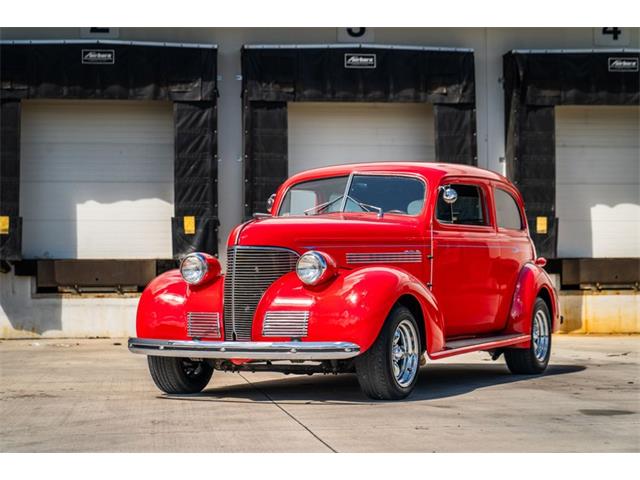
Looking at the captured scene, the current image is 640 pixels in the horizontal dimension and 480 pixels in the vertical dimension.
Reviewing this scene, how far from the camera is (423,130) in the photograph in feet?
67.4

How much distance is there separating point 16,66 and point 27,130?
1.16 meters

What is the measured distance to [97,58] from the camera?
19.3 metres

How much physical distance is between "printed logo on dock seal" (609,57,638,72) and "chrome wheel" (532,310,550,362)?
10010 millimetres

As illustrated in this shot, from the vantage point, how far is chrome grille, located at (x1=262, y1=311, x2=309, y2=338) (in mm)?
8484

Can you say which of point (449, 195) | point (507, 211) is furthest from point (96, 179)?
point (449, 195)

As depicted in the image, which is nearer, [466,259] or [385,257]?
[385,257]

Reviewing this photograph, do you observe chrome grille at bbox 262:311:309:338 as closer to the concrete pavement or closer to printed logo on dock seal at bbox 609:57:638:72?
the concrete pavement

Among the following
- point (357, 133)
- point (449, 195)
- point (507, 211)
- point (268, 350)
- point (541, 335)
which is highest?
point (357, 133)

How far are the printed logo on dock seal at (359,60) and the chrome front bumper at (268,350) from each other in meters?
11.8

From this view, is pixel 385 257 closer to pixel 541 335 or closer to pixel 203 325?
pixel 203 325

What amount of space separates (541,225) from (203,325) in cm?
1214

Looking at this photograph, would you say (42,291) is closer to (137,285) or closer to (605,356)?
(137,285)

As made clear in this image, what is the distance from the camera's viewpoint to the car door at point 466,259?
32.8 ft
